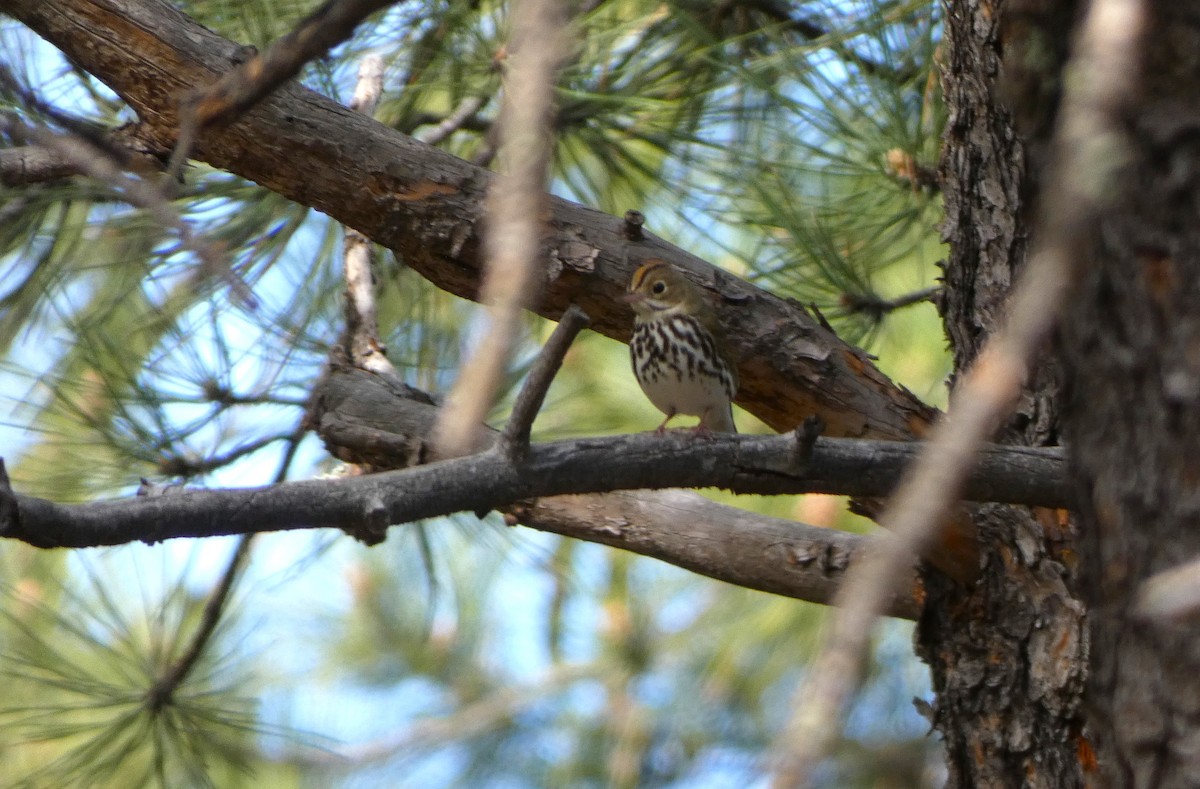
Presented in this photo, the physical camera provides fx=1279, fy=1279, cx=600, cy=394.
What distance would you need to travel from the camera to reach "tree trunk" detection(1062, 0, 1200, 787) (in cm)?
102

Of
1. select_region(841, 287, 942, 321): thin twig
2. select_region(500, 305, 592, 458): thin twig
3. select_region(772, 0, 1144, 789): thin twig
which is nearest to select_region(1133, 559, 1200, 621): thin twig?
select_region(772, 0, 1144, 789): thin twig

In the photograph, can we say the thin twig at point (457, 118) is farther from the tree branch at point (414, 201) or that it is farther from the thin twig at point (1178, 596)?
the thin twig at point (1178, 596)

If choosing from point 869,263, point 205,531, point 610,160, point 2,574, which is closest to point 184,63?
point 205,531

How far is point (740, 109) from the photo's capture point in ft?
9.98

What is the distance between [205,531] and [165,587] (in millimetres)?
2041

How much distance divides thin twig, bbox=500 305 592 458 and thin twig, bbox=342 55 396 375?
39.6 inches

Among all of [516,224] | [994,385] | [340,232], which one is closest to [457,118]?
[340,232]

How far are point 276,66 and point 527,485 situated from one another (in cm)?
72

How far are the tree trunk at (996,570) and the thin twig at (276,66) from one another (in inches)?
51.2

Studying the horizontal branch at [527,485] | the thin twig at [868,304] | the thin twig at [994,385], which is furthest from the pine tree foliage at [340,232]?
the thin twig at [994,385]

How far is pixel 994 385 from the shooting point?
65 centimetres

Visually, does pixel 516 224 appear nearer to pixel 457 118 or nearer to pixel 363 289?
pixel 363 289

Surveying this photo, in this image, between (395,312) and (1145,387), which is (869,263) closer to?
(395,312)

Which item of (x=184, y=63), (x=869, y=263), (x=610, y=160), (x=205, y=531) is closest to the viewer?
(x=205, y=531)
